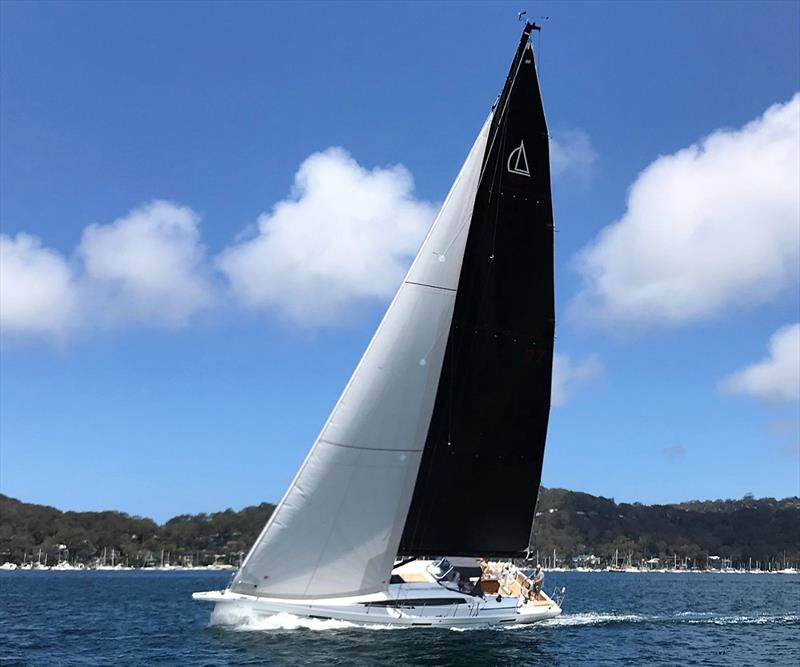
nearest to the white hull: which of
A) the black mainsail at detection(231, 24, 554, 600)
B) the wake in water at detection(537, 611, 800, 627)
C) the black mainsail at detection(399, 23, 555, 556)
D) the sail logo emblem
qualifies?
the black mainsail at detection(231, 24, 554, 600)

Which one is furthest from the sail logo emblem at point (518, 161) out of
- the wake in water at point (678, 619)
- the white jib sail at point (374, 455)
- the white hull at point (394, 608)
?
the wake in water at point (678, 619)

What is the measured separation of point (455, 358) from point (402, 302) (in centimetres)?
262

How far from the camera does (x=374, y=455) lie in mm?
23469

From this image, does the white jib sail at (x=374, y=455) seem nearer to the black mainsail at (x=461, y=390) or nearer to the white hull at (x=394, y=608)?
the black mainsail at (x=461, y=390)

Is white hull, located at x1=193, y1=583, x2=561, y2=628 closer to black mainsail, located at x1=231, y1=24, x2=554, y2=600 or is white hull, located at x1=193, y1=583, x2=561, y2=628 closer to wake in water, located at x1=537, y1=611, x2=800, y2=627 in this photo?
black mainsail, located at x1=231, y1=24, x2=554, y2=600

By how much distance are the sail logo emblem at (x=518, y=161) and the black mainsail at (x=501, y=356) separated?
0.03 metres

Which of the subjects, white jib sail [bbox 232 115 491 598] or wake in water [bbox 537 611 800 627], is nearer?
white jib sail [bbox 232 115 491 598]

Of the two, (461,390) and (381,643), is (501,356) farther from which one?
(381,643)

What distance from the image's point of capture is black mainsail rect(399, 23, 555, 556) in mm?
25375

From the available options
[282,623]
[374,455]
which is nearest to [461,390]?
[374,455]

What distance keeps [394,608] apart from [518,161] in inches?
593

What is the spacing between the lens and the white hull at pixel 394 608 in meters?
22.1

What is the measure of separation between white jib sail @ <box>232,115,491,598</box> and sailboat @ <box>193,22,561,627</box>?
0.04 meters

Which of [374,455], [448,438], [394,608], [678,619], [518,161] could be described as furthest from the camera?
[678,619]
